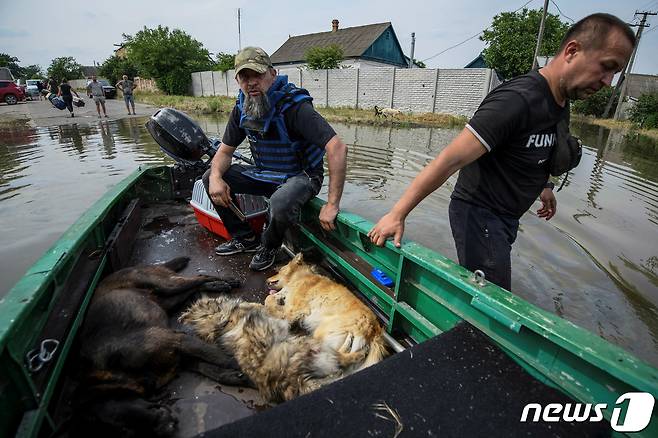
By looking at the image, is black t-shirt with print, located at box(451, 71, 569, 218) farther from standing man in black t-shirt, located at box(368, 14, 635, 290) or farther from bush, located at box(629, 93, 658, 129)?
bush, located at box(629, 93, 658, 129)

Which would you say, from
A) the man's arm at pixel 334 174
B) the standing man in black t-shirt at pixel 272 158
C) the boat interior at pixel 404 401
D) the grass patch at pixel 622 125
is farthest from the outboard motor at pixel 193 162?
the grass patch at pixel 622 125

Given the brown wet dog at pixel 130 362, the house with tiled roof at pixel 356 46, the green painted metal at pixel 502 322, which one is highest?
the house with tiled roof at pixel 356 46

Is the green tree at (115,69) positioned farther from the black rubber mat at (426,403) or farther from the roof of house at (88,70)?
the black rubber mat at (426,403)

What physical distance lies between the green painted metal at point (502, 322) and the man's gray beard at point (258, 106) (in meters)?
1.30

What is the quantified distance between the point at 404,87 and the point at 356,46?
16.2 m

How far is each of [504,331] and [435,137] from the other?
1422 centimetres

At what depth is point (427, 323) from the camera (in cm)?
212

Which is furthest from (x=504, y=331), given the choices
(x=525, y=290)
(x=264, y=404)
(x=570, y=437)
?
(x=525, y=290)

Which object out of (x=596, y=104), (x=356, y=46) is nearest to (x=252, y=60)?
(x=596, y=104)

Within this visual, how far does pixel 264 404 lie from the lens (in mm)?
1941

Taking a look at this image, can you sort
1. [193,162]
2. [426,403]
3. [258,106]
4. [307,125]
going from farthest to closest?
[193,162], [258,106], [307,125], [426,403]

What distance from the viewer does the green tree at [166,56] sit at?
35344 mm

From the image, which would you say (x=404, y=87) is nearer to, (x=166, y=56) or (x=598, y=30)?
(x=598, y=30)

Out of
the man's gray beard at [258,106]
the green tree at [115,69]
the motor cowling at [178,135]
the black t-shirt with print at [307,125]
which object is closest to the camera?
the black t-shirt with print at [307,125]
